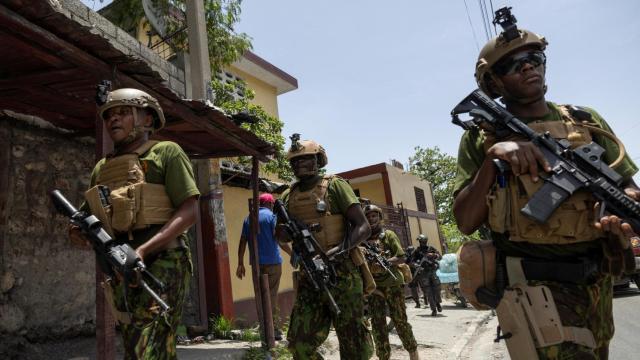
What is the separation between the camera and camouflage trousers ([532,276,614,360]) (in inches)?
62.7

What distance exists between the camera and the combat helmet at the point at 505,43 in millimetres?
1954

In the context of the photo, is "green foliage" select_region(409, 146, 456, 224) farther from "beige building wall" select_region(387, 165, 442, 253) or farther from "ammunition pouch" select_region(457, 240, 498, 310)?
"ammunition pouch" select_region(457, 240, 498, 310)

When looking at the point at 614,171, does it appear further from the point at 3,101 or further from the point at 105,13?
the point at 105,13

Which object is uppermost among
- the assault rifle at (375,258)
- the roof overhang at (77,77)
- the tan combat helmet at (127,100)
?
the roof overhang at (77,77)

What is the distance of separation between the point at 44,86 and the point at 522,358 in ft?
13.1

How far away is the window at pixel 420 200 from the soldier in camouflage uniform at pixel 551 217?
60.8 ft

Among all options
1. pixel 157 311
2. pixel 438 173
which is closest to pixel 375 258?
pixel 157 311

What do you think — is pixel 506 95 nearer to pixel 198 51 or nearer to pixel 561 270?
pixel 561 270

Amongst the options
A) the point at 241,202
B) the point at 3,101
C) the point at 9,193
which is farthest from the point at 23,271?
the point at 241,202

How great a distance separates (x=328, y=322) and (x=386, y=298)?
2.33 meters

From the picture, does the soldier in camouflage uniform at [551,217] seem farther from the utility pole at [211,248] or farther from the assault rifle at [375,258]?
the utility pole at [211,248]

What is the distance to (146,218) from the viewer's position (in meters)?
2.14

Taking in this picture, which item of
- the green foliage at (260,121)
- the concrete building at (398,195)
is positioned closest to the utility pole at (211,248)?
the green foliage at (260,121)

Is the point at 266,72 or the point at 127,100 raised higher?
the point at 266,72
